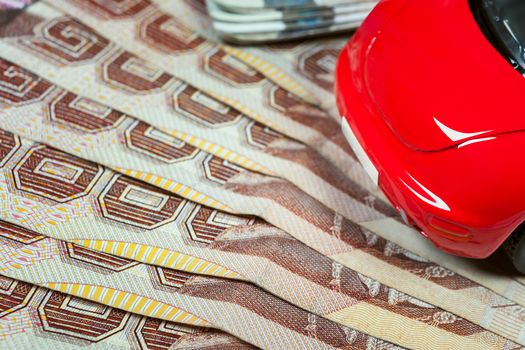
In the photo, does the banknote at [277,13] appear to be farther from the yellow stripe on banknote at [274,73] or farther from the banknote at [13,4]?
the banknote at [13,4]

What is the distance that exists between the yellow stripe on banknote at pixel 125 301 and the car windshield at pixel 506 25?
859mm

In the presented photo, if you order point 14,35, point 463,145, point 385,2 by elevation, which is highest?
point 385,2

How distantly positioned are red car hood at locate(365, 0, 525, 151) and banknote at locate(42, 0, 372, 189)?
0.36 metres

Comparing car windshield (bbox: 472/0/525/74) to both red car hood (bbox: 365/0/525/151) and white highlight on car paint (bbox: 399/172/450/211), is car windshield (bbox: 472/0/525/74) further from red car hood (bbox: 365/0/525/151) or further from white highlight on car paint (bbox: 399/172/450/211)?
white highlight on car paint (bbox: 399/172/450/211)

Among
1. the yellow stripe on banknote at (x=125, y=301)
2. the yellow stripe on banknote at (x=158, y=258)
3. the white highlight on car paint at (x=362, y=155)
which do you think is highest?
the white highlight on car paint at (x=362, y=155)

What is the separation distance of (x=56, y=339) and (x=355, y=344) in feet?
2.05

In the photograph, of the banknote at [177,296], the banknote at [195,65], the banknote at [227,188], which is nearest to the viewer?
the banknote at [177,296]

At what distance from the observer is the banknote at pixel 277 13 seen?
1.93 m

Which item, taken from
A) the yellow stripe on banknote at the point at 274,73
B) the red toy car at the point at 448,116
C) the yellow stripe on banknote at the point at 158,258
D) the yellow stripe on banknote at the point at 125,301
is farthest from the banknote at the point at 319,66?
the yellow stripe on banknote at the point at 125,301

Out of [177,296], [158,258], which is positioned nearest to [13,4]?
[158,258]

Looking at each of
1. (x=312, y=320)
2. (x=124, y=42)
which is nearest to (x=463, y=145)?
(x=312, y=320)

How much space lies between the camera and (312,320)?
1.43 metres

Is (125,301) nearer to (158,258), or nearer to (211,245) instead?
(158,258)

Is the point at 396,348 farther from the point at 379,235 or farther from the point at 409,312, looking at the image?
the point at 379,235
